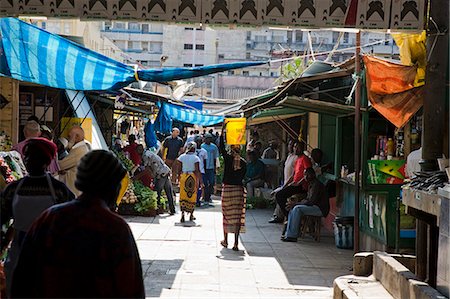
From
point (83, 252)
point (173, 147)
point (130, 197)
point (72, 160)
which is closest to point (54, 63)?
point (72, 160)

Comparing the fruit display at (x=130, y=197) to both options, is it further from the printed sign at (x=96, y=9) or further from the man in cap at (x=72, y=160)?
the printed sign at (x=96, y=9)

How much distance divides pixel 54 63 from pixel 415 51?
4.97 metres

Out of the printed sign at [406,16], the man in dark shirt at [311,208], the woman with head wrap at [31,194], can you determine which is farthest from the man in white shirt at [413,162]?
the woman with head wrap at [31,194]

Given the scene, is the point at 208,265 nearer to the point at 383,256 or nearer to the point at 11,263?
the point at 383,256

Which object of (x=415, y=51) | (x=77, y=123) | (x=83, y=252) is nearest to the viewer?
(x=83, y=252)

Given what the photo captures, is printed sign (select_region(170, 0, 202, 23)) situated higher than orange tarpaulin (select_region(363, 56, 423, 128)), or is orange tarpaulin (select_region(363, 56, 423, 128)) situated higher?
printed sign (select_region(170, 0, 202, 23))

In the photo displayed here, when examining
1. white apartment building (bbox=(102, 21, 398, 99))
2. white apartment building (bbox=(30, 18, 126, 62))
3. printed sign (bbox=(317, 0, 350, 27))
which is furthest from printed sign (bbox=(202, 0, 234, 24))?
white apartment building (bbox=(102, 21, 398, 99))

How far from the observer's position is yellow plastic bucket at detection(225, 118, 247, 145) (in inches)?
552

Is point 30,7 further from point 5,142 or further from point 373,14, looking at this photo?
point 373,14

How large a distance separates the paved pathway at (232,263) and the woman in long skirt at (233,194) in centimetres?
46

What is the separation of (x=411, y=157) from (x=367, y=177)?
158cm

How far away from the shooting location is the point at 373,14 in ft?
24.1

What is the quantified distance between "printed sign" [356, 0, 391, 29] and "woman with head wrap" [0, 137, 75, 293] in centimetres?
382

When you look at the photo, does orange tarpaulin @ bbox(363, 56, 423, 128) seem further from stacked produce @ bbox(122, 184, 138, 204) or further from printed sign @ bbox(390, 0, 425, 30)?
stacked produce @ bbox(122, 184, 138, 204)
